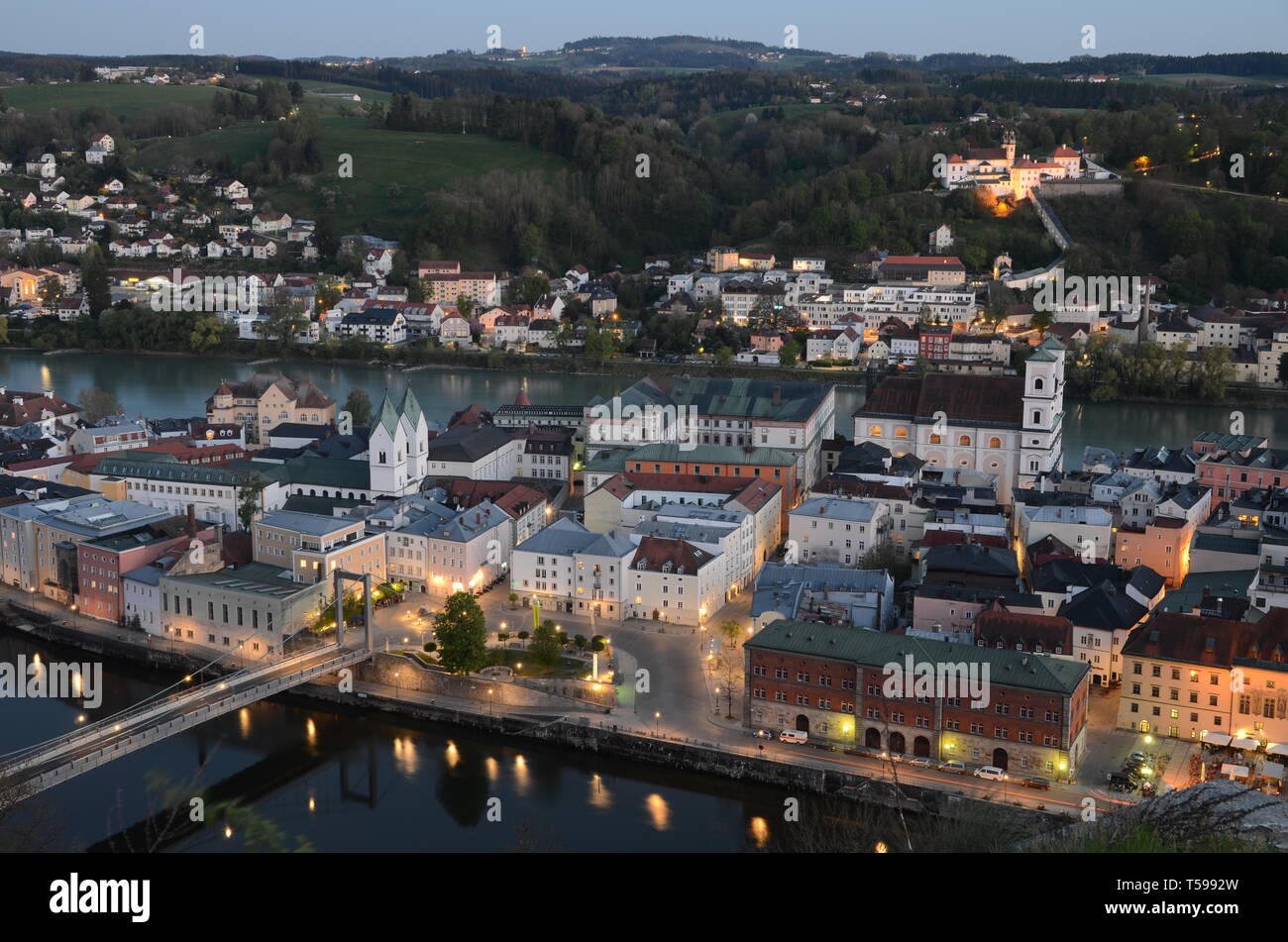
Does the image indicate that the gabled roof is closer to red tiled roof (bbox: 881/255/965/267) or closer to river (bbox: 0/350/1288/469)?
river (bbox: 0/350/1288/469)

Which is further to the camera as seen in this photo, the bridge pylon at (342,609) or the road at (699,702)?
the bridge pylon at (342,609)

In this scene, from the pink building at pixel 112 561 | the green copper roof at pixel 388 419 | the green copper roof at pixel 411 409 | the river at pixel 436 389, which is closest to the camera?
the pink building at pixel 112 561

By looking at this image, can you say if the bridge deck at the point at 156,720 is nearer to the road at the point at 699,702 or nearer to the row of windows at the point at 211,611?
the road at the point at 699,702

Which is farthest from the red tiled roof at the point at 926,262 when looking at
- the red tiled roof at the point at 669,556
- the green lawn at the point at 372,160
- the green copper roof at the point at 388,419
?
the red tiled roof at the point at 669,556

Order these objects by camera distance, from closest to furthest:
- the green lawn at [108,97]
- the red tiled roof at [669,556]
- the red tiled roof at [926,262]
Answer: the red tiled roof at [669,556]
the red tiled roof at [926,262]
the green lawn at [108,97]

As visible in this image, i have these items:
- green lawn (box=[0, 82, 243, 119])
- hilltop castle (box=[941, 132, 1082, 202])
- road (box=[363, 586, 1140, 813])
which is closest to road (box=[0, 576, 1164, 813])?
road (box=[363, 586, 1140, 813])

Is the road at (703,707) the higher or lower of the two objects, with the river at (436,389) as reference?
lower

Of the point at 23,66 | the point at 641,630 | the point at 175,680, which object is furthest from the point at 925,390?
the point at 23,66
